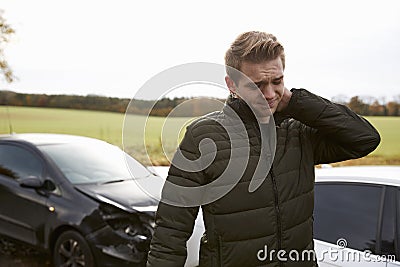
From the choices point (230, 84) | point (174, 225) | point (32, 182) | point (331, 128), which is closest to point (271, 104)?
point (230, 84)

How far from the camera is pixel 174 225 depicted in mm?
1862

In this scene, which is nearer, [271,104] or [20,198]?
[271,104]

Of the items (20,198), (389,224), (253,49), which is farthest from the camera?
(20,198)

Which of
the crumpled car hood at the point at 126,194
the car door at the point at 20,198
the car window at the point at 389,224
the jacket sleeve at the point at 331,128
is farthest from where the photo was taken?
the car door at the point at 20,198

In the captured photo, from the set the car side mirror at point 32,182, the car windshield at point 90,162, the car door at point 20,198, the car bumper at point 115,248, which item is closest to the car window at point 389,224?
the car bumper at point 115,248

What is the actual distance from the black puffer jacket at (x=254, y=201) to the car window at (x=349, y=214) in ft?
3.68

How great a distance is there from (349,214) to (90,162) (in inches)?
131

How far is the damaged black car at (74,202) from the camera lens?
4742mm

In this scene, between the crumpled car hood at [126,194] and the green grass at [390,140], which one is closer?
the crumpled car hood at [126,194]

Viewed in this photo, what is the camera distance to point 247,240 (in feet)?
6.22

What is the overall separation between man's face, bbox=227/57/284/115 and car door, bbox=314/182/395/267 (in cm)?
144

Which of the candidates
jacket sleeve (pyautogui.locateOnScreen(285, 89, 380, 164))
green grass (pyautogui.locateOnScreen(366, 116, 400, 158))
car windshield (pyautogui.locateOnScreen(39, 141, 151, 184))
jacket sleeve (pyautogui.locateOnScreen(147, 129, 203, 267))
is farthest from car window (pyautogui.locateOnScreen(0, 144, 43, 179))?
green grass (pyautogui.locateOnScreen(366, 116, 400, 158))

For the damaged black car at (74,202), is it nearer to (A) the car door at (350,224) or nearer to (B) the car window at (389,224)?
(A) the car door at (350,224)

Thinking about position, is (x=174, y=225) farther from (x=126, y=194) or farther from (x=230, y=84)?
(x=126, y=194)
